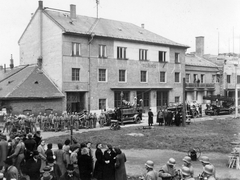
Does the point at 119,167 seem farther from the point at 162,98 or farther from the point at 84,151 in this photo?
the point at 162,98

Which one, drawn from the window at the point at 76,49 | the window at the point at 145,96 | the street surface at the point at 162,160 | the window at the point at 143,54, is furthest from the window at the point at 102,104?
the street surface at the point at 162,160

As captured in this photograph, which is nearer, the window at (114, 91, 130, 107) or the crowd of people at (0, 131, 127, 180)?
the crowd of people at (0, 131, 127, 180)

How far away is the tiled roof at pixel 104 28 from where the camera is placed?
32.5 m

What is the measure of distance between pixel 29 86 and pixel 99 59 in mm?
8155

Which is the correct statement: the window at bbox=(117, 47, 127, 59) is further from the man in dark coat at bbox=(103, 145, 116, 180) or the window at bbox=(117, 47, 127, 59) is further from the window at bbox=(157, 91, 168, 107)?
the man in dark coat at bbox=(103, 145, 116, 180)

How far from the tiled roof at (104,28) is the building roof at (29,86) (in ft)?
19.1

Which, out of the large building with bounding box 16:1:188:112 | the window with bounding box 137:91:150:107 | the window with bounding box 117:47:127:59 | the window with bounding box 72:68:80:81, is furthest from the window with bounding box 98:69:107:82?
the window with bounding box 137:91:150:107

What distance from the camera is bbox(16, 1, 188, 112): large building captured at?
3155 cm

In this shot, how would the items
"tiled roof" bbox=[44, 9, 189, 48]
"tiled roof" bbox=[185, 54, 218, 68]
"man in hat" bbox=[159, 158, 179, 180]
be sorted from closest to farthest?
"man in hat" bbox=[159, 158, 179, 180], "tiled roof" bbox=[44, 9, 189, 48], "tiled roof" bbox=[185, 54, 218, 68]

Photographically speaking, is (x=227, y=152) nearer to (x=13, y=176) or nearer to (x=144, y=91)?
(x=13, y=176)

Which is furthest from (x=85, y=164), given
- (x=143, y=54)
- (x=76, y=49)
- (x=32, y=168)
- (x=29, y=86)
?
(x=143, y=54)

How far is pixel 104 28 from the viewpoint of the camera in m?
35.5

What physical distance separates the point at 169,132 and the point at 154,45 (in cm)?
1885

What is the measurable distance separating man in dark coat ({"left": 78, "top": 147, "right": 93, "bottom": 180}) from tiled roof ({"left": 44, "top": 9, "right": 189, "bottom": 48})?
23.1m
